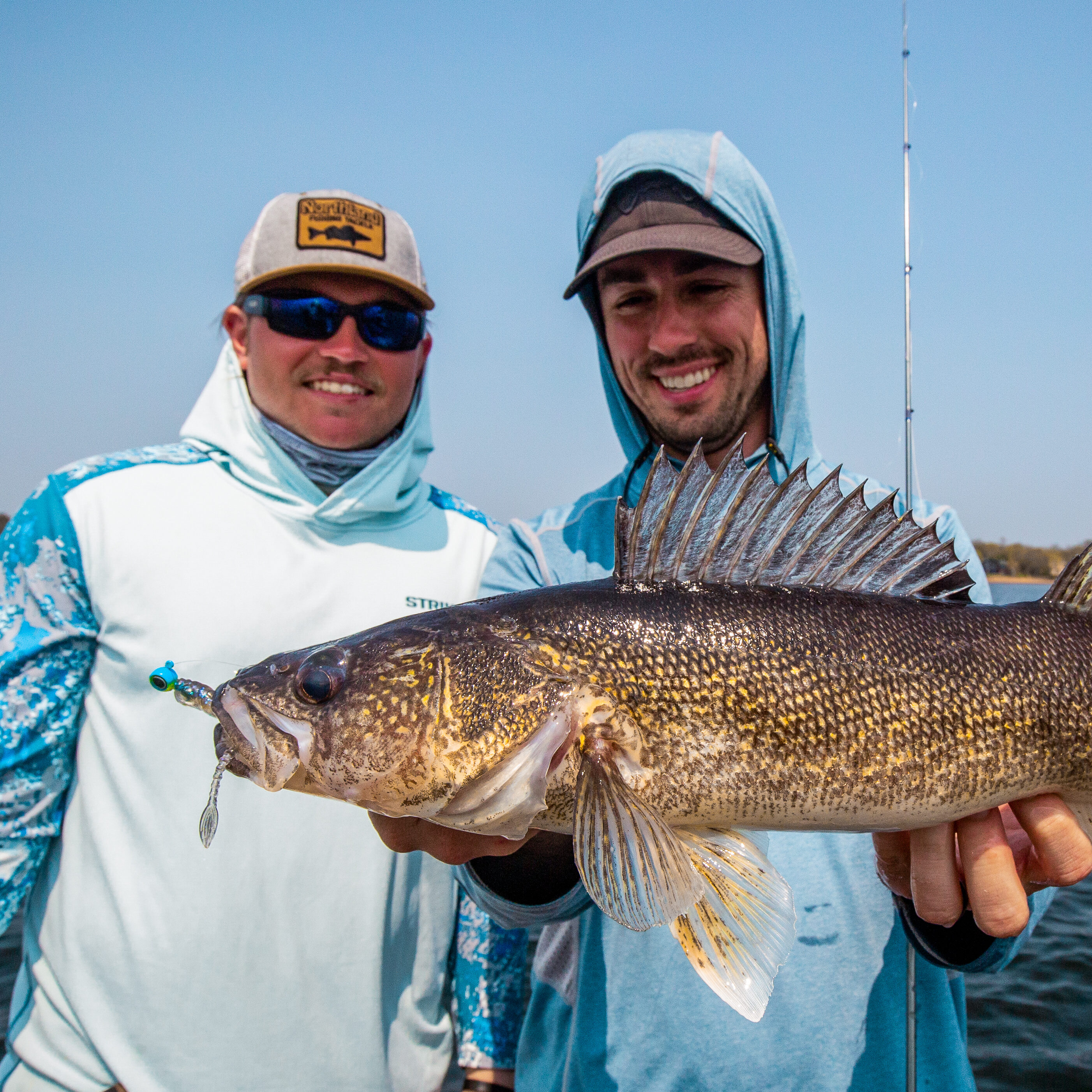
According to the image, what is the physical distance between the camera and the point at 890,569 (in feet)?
6.99

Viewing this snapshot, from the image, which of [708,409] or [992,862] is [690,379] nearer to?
[708,409]

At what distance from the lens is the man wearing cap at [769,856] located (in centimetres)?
212

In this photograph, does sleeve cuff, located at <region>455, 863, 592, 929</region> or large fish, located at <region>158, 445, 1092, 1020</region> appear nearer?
large fish, located at <region>158, 445, 1092, 1020</region>

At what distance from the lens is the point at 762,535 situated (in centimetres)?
210

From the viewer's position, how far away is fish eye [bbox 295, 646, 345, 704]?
193 centimetres

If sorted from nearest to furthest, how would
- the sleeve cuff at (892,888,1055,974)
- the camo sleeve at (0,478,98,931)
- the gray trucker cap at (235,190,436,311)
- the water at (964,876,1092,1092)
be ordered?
1. the sleeve cuff at (892,888,1055,974)
2. the camo sleeve at (0,478,98,931)
3. the gray trucker cap at (235,190,436,311)
4. the water at (964,876,1092,1092)

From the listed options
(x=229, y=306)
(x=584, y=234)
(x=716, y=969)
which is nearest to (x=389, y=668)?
(x=716, y=969)

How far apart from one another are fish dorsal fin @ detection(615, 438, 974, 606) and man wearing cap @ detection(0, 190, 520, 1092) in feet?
5.15

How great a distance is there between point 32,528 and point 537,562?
1957 millimetres

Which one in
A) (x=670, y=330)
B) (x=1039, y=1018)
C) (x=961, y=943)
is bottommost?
(x=1039, y=1018)

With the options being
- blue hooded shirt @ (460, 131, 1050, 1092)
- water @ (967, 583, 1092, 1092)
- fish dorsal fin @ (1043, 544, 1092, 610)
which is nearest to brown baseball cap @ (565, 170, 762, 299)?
blue hooded shirt @ (460, 131, 1050, 1092)

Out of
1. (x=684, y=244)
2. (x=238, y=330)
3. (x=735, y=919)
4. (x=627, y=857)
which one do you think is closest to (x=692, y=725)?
(x=627, y=857)

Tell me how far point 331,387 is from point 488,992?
273cm

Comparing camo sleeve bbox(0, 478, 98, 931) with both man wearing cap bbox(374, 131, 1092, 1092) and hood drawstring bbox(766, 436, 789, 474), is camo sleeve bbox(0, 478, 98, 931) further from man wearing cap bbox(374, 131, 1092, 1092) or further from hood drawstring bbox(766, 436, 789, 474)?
hood drawstring bbox(766, 436, 789, 474)
